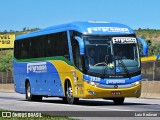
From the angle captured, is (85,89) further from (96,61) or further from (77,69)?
(96,61)

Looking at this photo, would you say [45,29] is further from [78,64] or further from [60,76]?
[78,64]

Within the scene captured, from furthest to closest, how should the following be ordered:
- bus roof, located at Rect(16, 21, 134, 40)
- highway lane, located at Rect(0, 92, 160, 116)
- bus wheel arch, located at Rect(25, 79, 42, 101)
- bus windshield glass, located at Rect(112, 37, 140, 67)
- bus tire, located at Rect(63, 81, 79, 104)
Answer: bus wheel arch, located at Rect(25, 79, 42, 101) < bus tire, located at Rect(63, 81, 79, 104) < bus roof, located at Rect(16, 21, 134, 40) < bus windshield glass, located at Rect(112, 37, 140, 67) < highway lane, located at Rect(0, 92, 160, 116)

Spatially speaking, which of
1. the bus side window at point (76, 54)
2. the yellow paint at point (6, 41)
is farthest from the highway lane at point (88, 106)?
the yellow paint at point (6, 41)

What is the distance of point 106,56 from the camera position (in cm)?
2333

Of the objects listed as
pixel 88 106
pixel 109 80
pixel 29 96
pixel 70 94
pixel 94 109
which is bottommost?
pixel 29 96

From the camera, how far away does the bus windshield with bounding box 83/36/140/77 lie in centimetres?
2331

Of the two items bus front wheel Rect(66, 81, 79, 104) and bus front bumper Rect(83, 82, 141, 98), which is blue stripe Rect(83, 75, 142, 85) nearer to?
bus front bumper Rect(83, 82, 141, 98)

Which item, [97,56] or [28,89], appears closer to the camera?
[97,56]

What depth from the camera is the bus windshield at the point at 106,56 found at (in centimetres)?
2331

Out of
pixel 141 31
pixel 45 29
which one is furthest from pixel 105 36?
pixel 141 31

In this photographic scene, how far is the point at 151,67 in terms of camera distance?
33125 mm

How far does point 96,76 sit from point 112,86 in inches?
29.9

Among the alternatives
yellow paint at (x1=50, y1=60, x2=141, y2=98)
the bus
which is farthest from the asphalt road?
the bus

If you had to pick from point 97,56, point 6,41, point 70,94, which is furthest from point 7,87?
point 6,41
